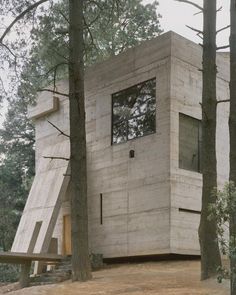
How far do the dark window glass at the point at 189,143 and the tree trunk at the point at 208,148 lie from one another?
3845 millimetres

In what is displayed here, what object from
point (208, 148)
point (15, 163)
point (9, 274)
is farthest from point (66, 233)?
point (15, 163)

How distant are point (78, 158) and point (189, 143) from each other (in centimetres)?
376

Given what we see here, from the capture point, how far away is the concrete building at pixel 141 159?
554 inches

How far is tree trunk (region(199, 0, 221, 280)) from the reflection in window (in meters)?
4.11

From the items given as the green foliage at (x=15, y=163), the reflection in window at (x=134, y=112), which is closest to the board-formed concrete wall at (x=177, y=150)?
the reflection in window at (x=134, y=112)

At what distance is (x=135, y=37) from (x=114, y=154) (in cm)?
1057

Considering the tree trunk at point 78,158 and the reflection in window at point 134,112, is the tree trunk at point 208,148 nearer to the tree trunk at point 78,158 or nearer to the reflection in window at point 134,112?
the tree trunk at point 78,158

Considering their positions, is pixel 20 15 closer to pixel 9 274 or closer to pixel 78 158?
pixel 78 158

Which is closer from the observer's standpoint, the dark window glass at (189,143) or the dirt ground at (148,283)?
the dirt ground at (148,283)

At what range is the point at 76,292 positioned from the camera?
10562mm

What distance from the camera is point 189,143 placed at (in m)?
14.7

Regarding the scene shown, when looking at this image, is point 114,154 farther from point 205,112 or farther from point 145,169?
point 205,112

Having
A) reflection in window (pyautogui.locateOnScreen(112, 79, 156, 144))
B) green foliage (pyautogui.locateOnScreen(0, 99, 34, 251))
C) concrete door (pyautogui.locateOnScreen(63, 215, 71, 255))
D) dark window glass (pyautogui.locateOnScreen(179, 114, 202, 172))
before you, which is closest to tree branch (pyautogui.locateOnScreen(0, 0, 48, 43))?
reflection in window (pyautogui.locateOnScreen(112, 79, 156, 144))

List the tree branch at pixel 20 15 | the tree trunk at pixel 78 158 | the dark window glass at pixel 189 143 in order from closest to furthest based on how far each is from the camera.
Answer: the tree trunk at pixel 78 158 < the tree branch at pixel 20 15 < the dark window glass at pixel 189 143
